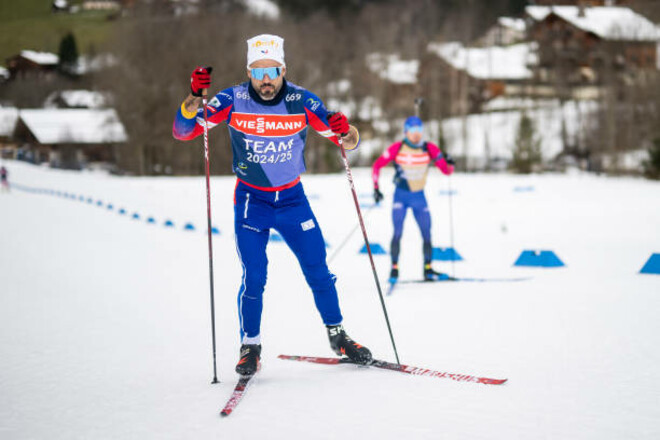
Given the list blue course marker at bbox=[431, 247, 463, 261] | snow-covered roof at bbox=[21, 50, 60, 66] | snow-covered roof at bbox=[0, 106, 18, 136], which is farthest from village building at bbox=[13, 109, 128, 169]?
blue course marker at bbox=[431, 247, 463, 261]

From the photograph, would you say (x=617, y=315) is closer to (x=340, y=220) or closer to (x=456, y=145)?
(x=340, y=220)

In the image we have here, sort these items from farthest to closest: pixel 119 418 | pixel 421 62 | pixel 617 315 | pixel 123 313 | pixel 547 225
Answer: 1. pixel 421 62
2. pixel 547 225
3. pixel 123 313
4. pixel 617 315
5. pixel 119 418

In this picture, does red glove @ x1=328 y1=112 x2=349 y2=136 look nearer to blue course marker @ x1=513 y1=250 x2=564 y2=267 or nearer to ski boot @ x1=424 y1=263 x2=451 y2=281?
ski boot @ x1=424 y1=263 x2=451 y2=281

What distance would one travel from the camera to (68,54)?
1975 inches

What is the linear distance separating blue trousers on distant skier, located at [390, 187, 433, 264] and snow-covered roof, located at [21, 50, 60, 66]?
39.8 m

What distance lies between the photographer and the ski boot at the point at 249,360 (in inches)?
152

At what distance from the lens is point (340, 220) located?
15.1 m

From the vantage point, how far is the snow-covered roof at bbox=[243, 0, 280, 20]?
191 feet

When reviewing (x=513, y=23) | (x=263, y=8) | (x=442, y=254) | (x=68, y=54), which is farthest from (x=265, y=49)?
(x=513, y=23)

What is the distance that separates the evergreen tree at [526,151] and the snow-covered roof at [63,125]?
30188mm

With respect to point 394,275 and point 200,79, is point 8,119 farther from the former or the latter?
point 200,79

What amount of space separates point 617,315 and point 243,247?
321cm

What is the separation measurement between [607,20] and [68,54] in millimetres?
40416

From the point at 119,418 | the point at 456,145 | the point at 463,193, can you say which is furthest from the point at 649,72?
the point at 119,418
